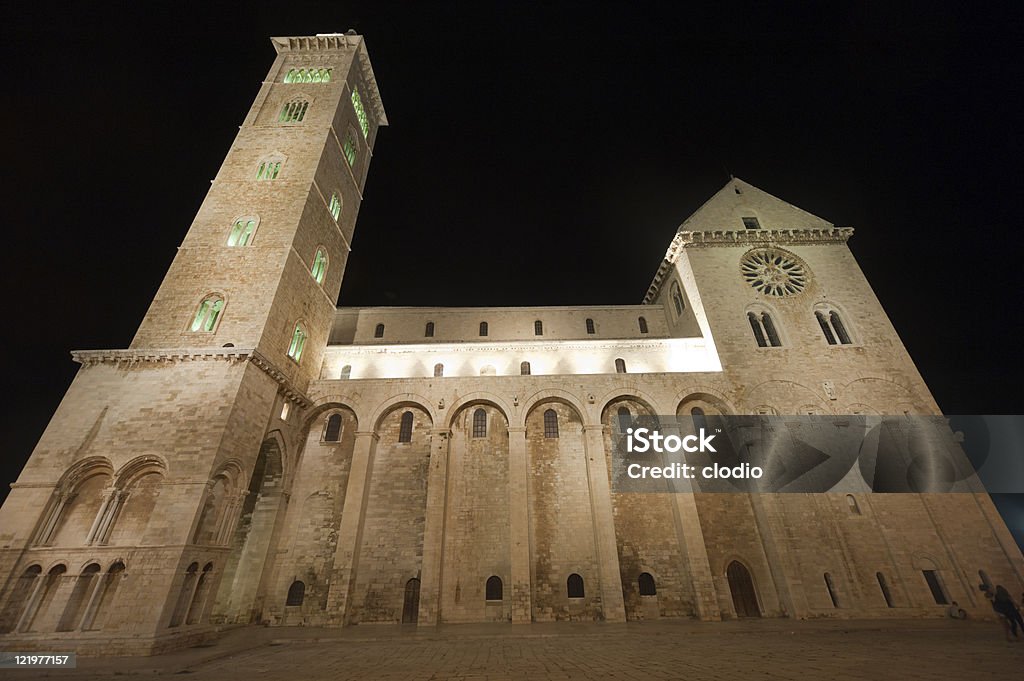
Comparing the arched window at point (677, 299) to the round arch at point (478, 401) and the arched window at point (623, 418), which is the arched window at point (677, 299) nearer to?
the arched window at point (623, 418)

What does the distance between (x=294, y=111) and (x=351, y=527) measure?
21.7m

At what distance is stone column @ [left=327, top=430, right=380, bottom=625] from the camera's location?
1411 centimetres

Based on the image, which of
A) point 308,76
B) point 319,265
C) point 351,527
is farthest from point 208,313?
point 308,76

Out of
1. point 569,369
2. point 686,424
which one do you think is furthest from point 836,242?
point 569,369

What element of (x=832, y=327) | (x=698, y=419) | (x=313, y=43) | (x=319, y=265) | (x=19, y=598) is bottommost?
(x=19, y=598)

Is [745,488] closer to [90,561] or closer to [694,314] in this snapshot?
[694,314]

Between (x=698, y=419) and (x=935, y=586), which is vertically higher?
(x=698, y=419)

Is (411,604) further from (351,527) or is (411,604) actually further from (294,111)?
(294,111)

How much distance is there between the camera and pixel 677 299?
23.4 m

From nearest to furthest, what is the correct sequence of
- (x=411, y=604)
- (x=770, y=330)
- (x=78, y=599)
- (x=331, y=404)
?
(x=78, y=599)
(x=411, y=604)
(x=331, y=404)
(x=770, y=330)

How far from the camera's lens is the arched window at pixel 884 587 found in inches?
546

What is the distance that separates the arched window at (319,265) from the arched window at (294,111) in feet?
25.5

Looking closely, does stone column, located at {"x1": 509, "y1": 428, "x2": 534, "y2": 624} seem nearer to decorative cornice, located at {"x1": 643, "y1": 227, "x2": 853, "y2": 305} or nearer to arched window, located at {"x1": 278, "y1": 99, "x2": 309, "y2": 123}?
decorative cornice, located at {"x1": 643, "y1": 227, "x2": 853, "y2": 305}

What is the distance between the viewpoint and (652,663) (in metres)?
7.82
